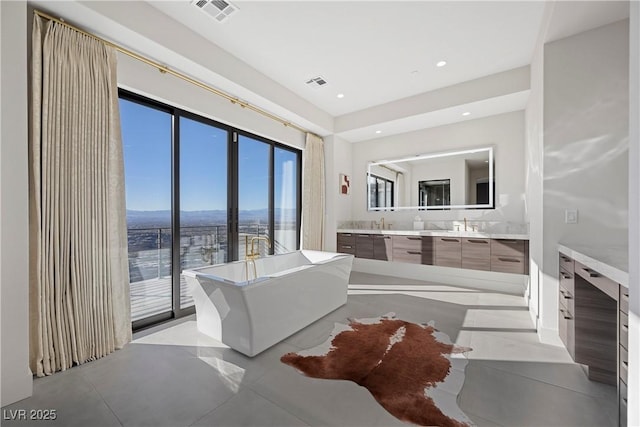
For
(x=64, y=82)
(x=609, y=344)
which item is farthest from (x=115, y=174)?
(x=609, y=344)

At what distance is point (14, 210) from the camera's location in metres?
1.71

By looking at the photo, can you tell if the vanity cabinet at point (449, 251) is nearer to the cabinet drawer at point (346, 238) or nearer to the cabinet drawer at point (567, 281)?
the cabinet drawer at point (346, 238)

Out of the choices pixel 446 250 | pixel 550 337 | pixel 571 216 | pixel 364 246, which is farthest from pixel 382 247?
pixel 571 216

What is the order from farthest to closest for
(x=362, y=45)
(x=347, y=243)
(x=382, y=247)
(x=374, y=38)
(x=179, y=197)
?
(x=347, y=243)
(x=382, y=247)
(x=179, y=197)
(x=362, y=45)
(x=374, y=38)

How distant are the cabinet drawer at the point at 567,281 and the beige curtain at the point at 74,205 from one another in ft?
11.8

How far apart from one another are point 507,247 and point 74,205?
454 centimetres

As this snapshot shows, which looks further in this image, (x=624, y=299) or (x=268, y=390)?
(x=268, y=390)

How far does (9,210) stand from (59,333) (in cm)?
95

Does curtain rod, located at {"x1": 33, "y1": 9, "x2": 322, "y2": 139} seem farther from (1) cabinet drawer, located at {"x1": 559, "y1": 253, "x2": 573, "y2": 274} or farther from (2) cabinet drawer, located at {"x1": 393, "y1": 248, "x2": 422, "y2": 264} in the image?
(1) cabinet drawer, located at {"x1": 559, "y1": 253, "x2": 573, "y2": 274}

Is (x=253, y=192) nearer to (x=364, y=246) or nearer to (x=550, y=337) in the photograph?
(x=364, y=246)

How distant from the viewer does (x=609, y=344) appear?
71.9 inches

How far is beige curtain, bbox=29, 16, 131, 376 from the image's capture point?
1938 mm

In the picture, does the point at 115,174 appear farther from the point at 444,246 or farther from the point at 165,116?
the point at 444,246

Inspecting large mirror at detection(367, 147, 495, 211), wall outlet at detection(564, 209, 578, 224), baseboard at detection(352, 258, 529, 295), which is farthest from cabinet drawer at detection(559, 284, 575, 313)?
large mirror at detection(367, 147, 495, 211)
